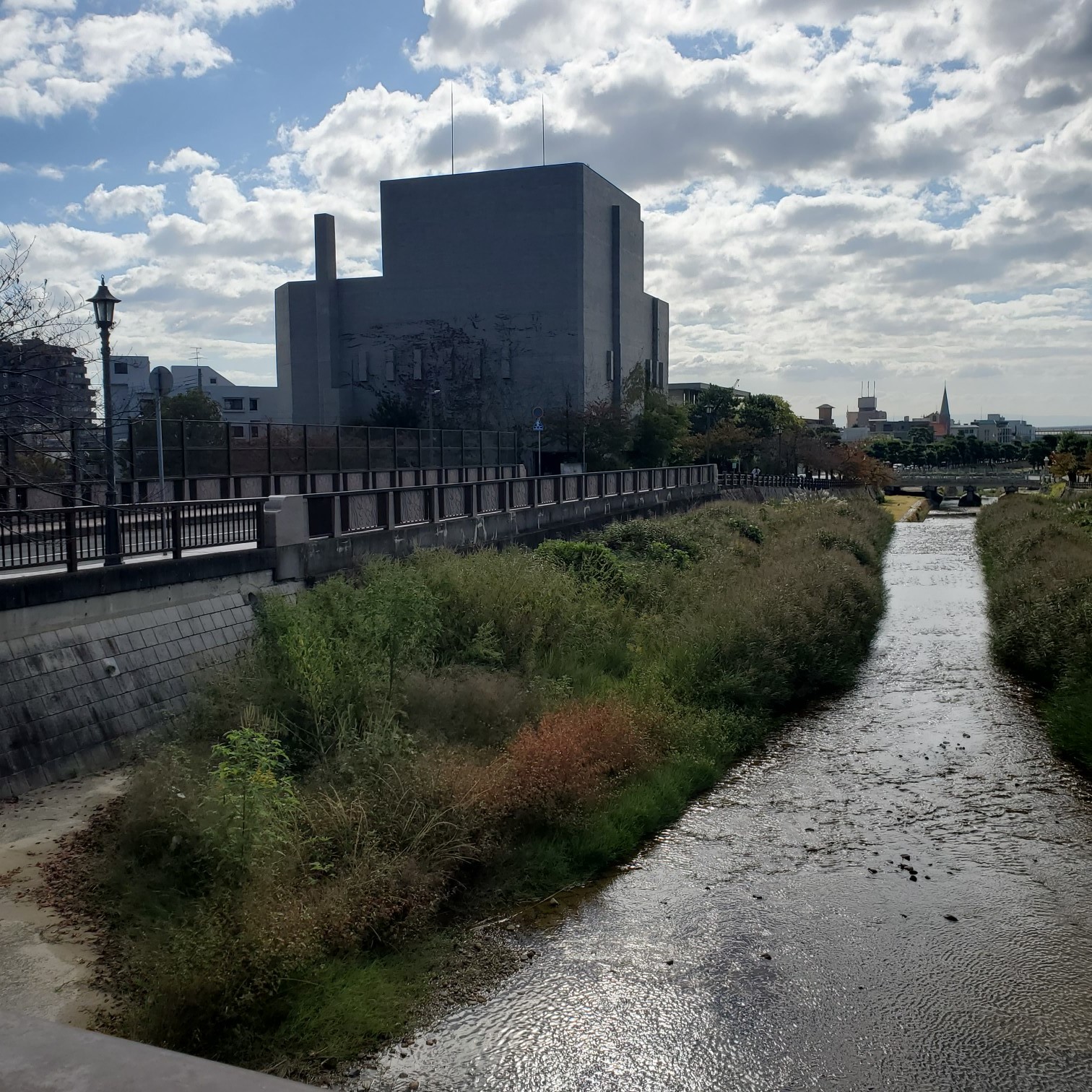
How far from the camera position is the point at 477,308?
6044 cm

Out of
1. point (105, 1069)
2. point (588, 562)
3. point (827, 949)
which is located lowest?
point (827, 949)

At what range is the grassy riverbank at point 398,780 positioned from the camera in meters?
7.28

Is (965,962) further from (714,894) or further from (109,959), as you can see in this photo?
(109,959)

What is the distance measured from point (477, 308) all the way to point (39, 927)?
55.1 meters

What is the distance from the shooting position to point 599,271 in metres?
61.6

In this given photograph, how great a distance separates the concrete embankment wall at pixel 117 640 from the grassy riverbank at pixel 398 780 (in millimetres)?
711

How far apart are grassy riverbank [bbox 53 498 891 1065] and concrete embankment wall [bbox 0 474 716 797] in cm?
71

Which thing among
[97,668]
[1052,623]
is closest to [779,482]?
[1052,623]

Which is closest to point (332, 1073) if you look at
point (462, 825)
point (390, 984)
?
point (390, 984)

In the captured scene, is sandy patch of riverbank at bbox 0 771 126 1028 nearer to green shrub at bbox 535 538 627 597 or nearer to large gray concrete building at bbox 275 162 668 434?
green shrub at bbox 535 538 627 597

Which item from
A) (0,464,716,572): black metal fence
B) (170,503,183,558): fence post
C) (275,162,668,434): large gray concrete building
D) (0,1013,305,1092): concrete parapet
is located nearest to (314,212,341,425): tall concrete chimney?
(275,162,668,434): large gray concrete building

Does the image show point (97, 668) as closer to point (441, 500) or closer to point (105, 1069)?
point (105, 1069)

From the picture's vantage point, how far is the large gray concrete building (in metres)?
58.7

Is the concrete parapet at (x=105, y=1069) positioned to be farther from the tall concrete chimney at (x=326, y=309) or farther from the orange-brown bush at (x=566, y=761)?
the tall concrete chimney at (x=326, y=309)
